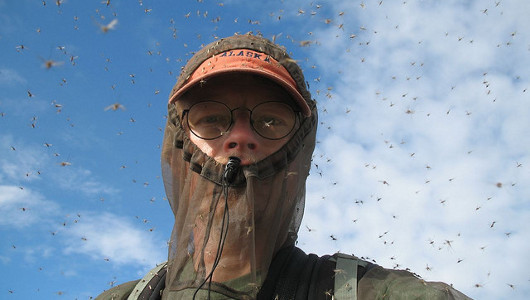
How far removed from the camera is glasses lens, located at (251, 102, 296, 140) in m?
3.68

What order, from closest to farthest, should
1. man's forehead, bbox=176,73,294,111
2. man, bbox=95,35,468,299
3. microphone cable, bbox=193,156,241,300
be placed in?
man, bbox=95,35,468,299, microphone cable, bbox=193,156,241,300, man's forehead, bbox=176,73,294,111

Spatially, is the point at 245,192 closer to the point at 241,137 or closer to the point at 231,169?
the point at 231,169

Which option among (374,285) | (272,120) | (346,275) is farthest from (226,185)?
(374,285)

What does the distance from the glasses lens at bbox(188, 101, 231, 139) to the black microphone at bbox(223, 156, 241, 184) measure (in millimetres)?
321

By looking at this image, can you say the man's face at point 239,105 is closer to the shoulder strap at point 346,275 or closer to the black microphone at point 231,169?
the black microphone at point 231,169

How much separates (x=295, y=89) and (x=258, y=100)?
1.16ft

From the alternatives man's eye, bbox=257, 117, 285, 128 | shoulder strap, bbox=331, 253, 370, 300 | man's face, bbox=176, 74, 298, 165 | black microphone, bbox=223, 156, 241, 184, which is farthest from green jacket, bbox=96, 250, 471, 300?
man's eye, bbox=257, 117, 285, 128

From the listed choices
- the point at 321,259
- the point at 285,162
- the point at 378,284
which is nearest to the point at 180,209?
the point at 285,162

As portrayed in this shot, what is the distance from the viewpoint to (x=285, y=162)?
11.9 feet

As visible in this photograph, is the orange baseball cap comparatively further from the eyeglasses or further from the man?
the eyeglasses

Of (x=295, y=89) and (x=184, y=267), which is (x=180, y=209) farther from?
(x=295, y=89)

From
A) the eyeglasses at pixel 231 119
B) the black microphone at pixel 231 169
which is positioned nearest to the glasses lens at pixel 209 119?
the eyeglasses at pixel 231 119

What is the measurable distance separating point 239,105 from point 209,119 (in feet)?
0.92

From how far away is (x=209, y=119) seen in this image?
3.74m
